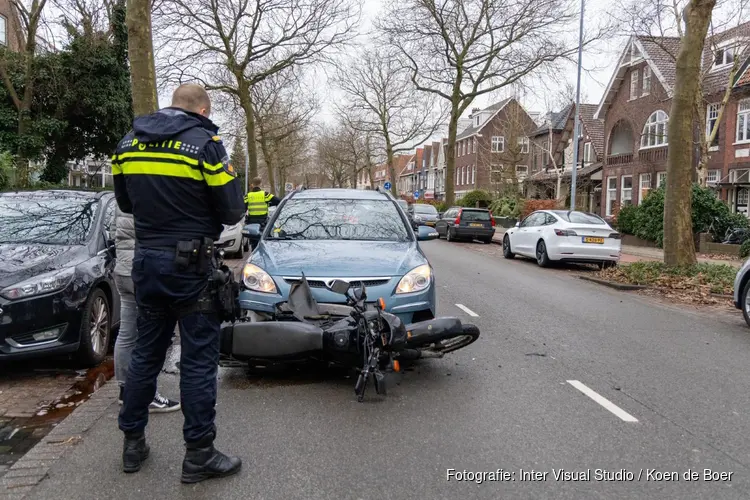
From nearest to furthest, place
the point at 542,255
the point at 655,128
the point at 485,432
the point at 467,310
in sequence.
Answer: the point at 485,432 → the point at 467,310 → the point at 542,255 → the point at 655,128

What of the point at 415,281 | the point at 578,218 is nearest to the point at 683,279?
the point at 578,218

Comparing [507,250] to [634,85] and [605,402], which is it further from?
[634,85]

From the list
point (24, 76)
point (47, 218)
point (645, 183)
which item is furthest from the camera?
point (645, 183)

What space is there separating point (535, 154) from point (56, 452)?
52.7 meters

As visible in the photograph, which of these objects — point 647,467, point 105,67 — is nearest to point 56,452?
point 647,467

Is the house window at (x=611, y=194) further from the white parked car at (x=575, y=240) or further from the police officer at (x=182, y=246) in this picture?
the police officer at (x=182, y=246)

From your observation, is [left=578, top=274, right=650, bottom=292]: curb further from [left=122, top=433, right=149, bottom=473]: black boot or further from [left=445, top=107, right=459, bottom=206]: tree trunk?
[left=445, top=107, right=459, bottom=206]: tree trunk

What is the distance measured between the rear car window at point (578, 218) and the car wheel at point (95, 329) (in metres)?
12.1

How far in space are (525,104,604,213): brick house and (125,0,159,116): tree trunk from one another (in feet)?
110

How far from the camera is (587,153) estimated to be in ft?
146

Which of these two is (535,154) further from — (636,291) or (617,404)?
(617,404)

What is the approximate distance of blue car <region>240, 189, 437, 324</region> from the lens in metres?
5.10

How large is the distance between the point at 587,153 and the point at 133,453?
45273 millimetres

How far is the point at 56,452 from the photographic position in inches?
143
